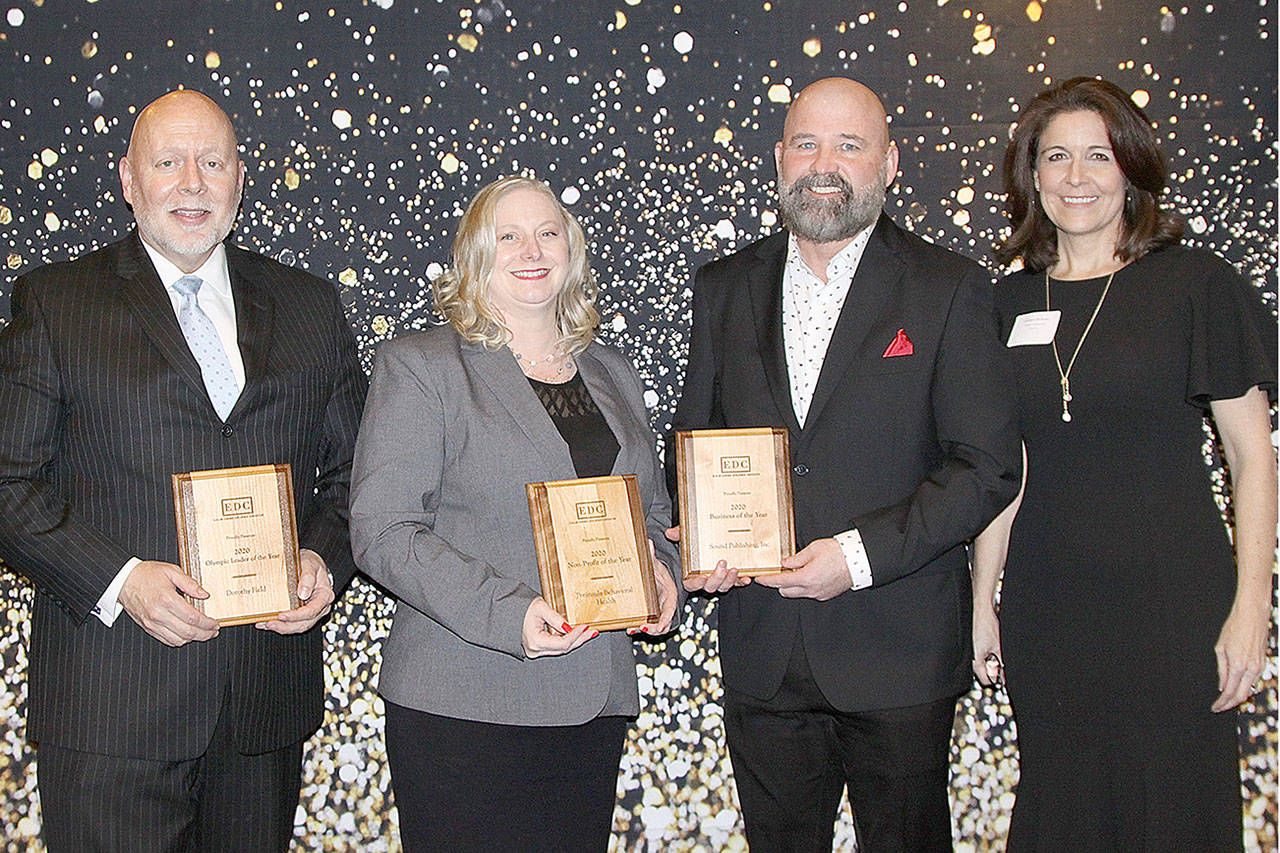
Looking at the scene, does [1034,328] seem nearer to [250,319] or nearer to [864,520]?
[864,520]

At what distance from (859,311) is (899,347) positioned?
110 mm

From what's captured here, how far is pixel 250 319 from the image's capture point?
7.63 ft

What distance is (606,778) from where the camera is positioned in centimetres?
222

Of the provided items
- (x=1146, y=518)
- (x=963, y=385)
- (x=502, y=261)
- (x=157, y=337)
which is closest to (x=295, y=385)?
(x=157, y=337)

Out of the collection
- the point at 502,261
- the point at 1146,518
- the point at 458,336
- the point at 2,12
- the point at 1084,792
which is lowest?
the point at 1084,792

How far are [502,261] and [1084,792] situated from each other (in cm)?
167

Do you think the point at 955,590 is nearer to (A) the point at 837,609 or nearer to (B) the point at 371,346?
(A) the point at 837,609

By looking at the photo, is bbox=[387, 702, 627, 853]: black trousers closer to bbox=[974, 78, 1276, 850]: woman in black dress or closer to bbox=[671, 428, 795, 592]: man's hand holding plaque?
bbox=[671, 428, 795, 592]: man's hand holding plaque

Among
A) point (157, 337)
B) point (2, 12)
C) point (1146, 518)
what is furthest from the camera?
point (2, 12)

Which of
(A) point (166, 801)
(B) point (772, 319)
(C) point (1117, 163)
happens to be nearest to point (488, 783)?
(A) point (166, 801)

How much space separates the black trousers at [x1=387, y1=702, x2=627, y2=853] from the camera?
2092 mm

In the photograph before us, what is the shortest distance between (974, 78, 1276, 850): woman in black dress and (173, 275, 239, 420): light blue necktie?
1602 mm

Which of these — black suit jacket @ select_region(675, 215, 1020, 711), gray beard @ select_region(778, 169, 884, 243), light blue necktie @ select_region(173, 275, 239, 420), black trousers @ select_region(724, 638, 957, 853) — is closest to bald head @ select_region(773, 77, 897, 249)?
gray beard @ select_region(778, 169, 884, 243)

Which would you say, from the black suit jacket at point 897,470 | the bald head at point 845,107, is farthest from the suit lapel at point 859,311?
the bald head at point 845,107
